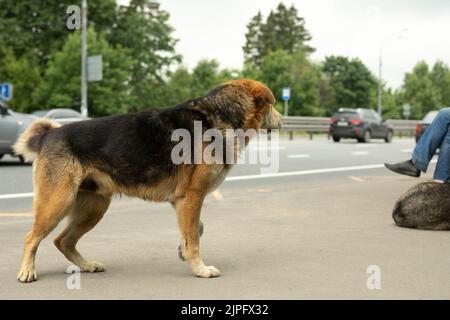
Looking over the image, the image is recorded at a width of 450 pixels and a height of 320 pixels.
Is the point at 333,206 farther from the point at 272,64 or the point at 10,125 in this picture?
the point at 272,64

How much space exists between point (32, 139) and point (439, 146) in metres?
4.73

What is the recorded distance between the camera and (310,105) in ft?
254

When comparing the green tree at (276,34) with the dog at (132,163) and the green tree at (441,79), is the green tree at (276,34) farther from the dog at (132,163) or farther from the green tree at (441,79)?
the dog at (132,163)

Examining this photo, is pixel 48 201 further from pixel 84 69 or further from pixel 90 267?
pixel 84 69

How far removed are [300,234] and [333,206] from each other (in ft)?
8.22

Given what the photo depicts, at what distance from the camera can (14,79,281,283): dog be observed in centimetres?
507

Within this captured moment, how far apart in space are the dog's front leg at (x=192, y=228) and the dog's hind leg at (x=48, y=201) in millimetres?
852

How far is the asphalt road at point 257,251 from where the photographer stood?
485 centimetres

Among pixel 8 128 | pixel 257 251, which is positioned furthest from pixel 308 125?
pixel 257 251

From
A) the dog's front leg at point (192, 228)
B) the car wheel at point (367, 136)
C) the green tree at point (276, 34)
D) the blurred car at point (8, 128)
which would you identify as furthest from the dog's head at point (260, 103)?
the green tree at point (276, 34)

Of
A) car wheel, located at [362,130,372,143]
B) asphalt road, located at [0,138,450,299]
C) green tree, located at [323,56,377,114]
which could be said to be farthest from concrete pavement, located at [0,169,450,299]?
green tree, located at [323,56,377,114]

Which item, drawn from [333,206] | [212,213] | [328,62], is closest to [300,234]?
[212,213]

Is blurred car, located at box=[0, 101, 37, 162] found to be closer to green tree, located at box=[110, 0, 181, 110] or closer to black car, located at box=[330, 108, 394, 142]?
black car, located at box=[330, 108, 394, 142]
